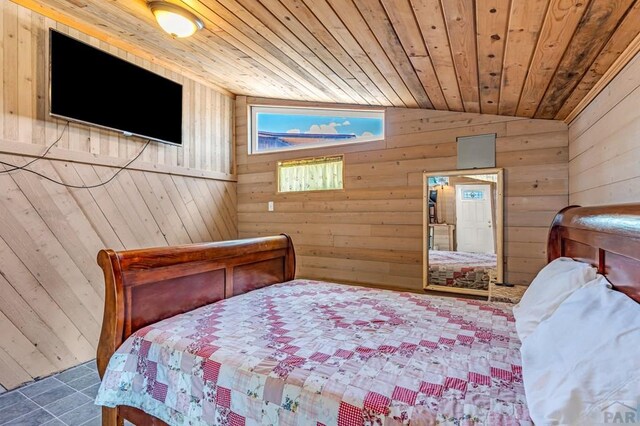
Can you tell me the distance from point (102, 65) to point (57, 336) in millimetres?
2170

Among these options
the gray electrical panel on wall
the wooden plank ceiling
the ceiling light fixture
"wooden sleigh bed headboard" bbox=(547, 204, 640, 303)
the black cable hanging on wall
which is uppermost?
the ceiling light fixture

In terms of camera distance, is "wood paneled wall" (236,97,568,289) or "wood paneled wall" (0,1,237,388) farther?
"wood paneled wall" (236,97,568,289)

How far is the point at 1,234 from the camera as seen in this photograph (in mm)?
2170

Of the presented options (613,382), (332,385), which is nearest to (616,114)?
(613,382)

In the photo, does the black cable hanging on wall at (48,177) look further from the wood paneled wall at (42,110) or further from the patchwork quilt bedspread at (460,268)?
the patchwork quilt bedspread at (460,268)

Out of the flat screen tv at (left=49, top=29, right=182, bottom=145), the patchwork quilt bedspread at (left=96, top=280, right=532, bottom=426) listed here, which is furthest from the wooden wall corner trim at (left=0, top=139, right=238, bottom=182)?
the patchwork quilt bedspread at (left=96, top=280, right=532, bottom=426)

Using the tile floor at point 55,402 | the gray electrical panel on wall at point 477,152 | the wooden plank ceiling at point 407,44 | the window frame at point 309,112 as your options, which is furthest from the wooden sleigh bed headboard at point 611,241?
the tile floor at point 55,402

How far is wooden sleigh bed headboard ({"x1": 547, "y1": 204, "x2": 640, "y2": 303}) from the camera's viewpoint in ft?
3.73

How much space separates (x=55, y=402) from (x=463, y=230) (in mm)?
3291

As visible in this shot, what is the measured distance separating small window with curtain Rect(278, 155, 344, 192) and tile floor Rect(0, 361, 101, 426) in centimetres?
253

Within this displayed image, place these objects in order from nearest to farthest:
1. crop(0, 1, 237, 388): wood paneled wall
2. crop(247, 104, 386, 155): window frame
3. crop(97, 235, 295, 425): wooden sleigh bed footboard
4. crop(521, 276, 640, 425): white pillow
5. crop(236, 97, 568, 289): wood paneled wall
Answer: crop(521, 276, 640, 425): white pillow < crop(97, 235, 295, 425): wooden sleigh bed footboard < crop(0, 1, 237, 388): wood paneled wall < crop(236, 97, 568, 289): wood paneled wall < crop(247, 104, 386, 155): window frame

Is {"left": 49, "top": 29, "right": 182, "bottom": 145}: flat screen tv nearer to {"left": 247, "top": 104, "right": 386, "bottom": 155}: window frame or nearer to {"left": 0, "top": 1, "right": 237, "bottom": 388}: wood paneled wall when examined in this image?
{"left": 0, "top": 1, "right": 237, "bottom": 388}: wood paneled wall

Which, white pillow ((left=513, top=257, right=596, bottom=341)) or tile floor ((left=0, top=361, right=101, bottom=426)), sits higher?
white pillow ((left=513, top=257, right=596, bottom=341))

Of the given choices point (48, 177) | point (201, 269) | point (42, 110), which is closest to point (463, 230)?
point (201, 269)
